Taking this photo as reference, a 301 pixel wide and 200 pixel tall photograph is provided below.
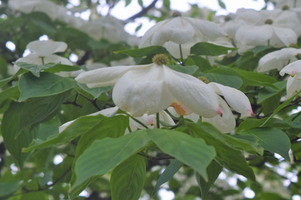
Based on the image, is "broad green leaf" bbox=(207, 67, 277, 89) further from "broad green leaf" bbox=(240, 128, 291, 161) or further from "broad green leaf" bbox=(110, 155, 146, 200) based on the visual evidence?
"broad green leaf" bbox=(110, 155, 146, 200)

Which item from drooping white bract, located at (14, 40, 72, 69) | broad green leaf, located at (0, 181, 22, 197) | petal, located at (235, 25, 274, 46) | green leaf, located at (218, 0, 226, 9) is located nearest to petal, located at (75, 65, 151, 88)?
drooping white bract, located at (14, 40, 72, 69)

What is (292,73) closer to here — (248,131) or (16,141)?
(248,131)

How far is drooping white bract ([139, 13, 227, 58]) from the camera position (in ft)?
2.52

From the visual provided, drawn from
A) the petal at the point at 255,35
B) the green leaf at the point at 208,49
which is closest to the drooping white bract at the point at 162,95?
the green leaf at the point at 208,49

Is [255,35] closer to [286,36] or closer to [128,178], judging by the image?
[286,36]

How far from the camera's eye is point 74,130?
1.58ft

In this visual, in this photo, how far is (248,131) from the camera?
1.94 feet

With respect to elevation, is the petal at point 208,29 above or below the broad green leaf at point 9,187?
above

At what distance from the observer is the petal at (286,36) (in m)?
1.01

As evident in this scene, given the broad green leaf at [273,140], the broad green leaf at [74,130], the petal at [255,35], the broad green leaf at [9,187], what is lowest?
the broad green leaf at [9,187]

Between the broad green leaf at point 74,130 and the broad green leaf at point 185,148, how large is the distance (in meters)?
0.09

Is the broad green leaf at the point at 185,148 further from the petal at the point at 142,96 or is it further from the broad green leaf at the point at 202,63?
the broad green leaf at the point at 202,63

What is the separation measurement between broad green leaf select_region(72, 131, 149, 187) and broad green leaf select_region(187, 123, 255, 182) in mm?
95

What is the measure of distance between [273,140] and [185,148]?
0.71 feet
